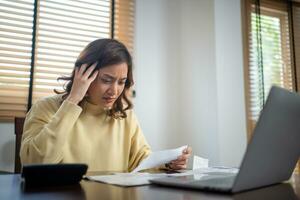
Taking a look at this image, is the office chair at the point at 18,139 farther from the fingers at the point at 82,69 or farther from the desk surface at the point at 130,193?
the desk surface at the point at 130,193

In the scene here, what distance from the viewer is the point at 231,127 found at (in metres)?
2.33

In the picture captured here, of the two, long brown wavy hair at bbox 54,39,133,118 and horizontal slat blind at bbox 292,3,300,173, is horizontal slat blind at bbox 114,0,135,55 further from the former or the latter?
horizontal slat blind at bbox 292,3,300,173

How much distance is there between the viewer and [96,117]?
1.44m

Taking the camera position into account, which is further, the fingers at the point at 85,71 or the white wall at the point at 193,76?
the white wall at the point at 193,76

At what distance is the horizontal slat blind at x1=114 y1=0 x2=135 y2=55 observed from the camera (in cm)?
246

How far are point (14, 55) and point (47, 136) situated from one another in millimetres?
1161

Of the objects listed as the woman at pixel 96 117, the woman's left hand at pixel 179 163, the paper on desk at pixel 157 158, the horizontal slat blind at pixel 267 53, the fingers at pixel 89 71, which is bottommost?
the woman's left hand at pixel 179 163

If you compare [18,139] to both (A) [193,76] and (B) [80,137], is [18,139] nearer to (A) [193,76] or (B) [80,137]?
(B) [80,137]

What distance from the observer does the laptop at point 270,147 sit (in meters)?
0.52

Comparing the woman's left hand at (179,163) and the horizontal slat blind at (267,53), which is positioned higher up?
the horizontal slat blind at (267,53)

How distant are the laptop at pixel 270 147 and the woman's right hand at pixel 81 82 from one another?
68cm

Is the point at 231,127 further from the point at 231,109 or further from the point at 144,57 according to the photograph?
the point at 144,57

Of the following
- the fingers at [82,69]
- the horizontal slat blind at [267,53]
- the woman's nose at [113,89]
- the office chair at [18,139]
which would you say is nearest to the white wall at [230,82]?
the horizontal slat blind at [267,53]

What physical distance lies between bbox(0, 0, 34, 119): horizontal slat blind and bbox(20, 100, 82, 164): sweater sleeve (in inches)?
34.0
